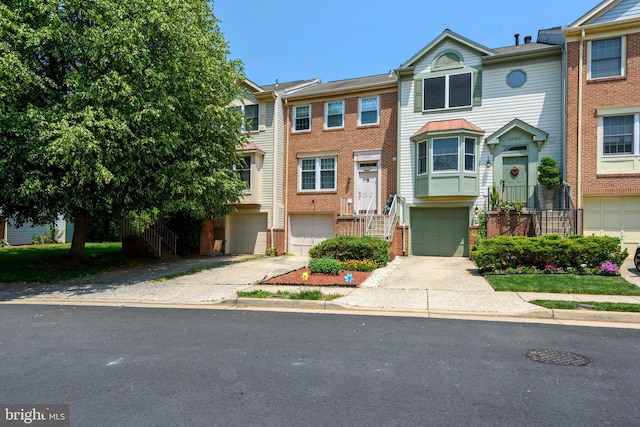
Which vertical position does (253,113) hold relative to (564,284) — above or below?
above

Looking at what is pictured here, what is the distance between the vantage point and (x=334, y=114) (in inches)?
806

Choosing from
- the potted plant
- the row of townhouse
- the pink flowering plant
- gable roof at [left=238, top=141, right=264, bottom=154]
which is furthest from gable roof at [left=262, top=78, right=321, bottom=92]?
the pink flowering plant

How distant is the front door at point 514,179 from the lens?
16578 mm

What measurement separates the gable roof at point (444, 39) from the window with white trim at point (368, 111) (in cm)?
212

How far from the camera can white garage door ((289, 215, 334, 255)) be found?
2058 cm

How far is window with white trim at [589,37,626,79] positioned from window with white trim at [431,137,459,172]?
5.62 metres

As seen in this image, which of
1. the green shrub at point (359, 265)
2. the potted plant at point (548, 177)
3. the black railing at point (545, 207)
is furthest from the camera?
the potted plant at point (548, 177)

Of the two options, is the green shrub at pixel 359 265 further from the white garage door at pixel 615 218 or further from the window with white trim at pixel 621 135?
the window with white trim at pixel 621 135

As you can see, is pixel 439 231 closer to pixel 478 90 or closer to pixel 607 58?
pixel 478 90

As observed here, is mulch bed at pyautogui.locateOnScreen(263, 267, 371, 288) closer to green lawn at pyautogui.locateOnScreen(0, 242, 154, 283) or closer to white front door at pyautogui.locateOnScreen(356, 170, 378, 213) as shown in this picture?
green lawn at pyautogui.locateOnScreen(0, 242, 154, 283)

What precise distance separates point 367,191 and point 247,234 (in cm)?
694

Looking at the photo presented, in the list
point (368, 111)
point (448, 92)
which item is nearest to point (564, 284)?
point (448, 92)

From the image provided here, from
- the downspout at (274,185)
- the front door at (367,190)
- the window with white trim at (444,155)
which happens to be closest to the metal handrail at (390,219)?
the front door at (367,190)

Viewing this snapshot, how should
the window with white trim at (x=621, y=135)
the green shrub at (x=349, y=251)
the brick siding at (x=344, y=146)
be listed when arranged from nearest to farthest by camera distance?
1. the green shrub at (x=349, y=251)
2. the window with white trim at (x=621, y=135)
3. the brick siding at (x=344, y=146)
